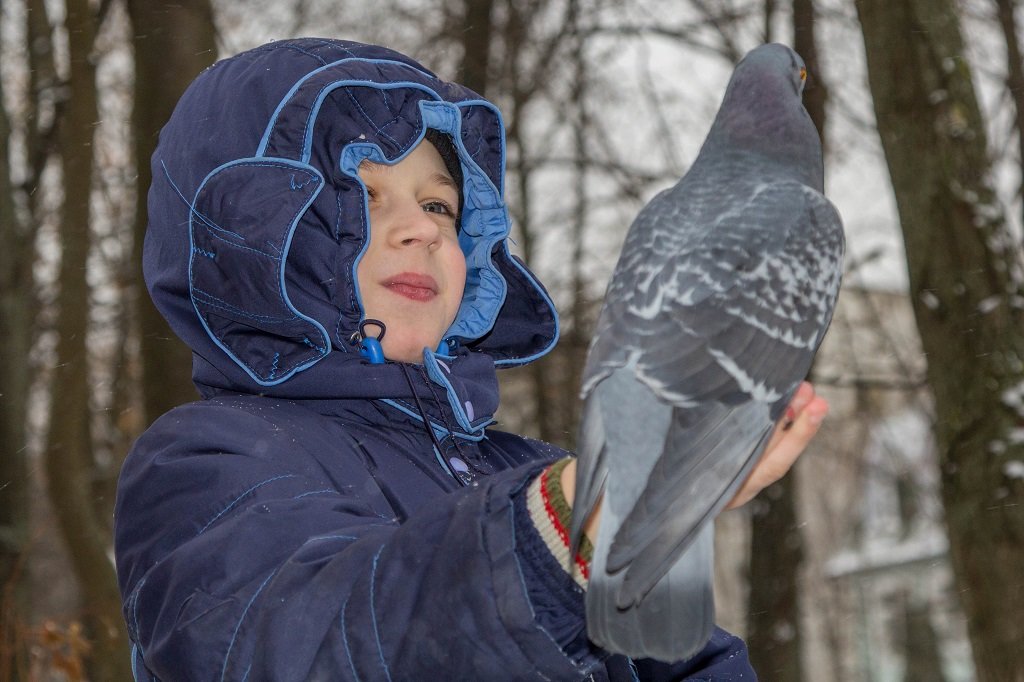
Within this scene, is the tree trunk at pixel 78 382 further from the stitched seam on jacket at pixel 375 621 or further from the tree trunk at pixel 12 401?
the stitched seam on jacket at pixel 375 621

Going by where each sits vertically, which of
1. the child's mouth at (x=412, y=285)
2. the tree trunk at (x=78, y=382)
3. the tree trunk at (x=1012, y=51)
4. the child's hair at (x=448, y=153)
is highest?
the tree trunk at (x=1012, y=51)

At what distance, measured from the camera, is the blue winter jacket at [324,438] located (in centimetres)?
136

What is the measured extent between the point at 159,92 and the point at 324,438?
137 inches

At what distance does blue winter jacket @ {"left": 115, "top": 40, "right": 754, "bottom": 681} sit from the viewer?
4.45 ft

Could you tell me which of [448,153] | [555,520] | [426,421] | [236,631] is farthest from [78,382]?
[555,520]

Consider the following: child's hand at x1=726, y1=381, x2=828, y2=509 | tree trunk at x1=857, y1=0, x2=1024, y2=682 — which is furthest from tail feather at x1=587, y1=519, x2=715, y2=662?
tree trunk at x1=857, y1=0, x2=1024, y2=682

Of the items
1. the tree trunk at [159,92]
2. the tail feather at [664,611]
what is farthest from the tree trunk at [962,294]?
the tail feather at [664,611]

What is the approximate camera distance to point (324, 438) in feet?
6.63

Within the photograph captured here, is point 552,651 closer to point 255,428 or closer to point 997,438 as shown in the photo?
point 255,428

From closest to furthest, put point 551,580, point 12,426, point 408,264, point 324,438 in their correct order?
point 551,580 < point 324,438 < point 408,264 < point 12,426

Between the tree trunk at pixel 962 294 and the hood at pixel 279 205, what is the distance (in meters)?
2.73

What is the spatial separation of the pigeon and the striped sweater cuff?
0.08 ft

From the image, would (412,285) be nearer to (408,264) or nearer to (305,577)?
(408,264)

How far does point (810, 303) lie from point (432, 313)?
36.3 inches
